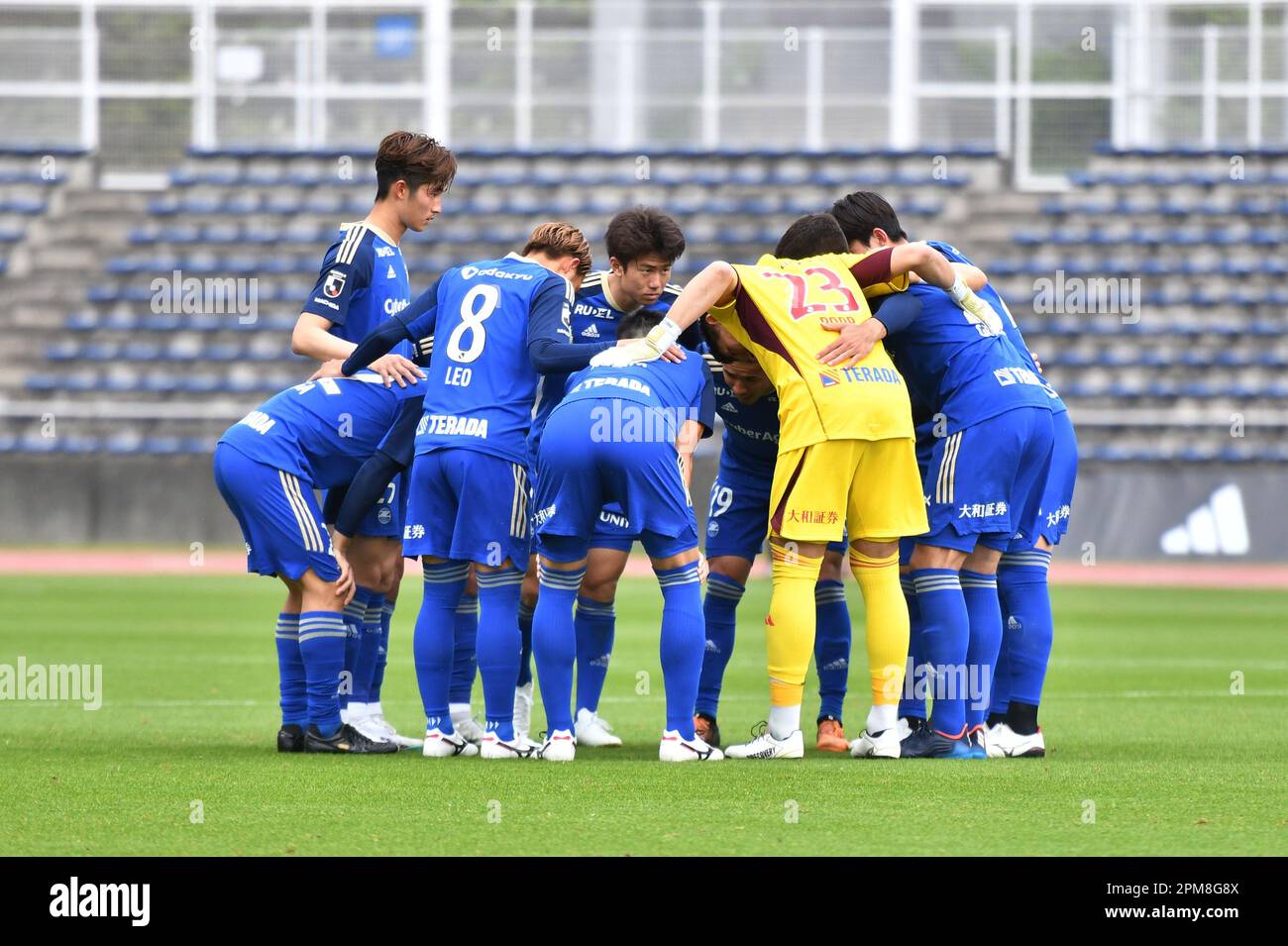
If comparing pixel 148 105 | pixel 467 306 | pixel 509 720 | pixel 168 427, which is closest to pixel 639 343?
pixel 467 306

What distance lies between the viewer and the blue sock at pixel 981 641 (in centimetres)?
705

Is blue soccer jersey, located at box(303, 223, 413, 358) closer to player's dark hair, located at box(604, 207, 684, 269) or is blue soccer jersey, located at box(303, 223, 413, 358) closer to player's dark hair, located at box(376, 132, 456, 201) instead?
player's dark hair, located at box(376, 132, 456, 201)

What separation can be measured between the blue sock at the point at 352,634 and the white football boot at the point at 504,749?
827mm

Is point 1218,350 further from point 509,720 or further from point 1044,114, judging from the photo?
point 509,720

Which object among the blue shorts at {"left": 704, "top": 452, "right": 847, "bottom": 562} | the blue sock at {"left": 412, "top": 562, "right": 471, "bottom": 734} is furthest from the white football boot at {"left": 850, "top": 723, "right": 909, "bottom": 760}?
the blue sock at {"left": 412, "top": 562, "right": 471, "bottom": 734}

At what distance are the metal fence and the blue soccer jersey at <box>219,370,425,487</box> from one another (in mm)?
20483

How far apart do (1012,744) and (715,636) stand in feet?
4.08

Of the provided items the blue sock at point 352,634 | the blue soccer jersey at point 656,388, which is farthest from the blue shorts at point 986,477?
the blue sock at point 352,634

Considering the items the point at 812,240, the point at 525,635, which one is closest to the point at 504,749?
the point at 525,635

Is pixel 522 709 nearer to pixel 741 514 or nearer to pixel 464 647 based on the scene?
pixel 464 647

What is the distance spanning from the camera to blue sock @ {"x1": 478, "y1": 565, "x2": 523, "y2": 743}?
6734 millimetres

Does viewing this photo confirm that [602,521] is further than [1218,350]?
No

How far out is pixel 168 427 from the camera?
25.2 m

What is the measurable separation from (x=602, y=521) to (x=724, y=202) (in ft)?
67.3
